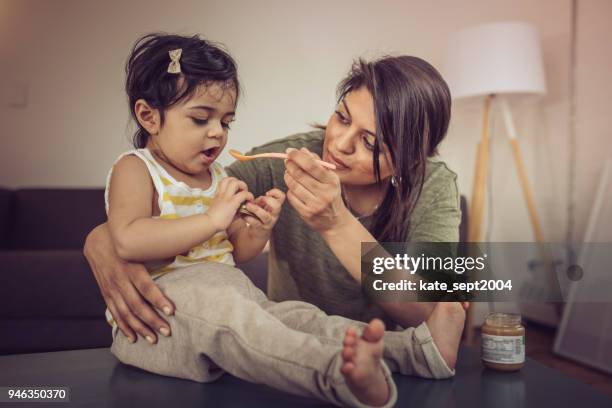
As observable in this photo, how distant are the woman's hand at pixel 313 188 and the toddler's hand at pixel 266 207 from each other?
2 centimetres

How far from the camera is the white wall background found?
2301 mm

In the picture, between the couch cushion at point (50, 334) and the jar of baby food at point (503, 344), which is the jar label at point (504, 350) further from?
the couch cushion at point (50, 334)

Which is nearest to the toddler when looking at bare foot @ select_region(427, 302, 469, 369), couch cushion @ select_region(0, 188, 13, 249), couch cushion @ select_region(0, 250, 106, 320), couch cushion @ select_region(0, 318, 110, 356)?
bare foot @ select_region(427, 302, 469, 369)

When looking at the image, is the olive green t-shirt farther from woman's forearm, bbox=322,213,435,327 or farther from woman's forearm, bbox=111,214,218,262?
woman's forearm, bbox=111,214,218,262

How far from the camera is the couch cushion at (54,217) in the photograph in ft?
7.20

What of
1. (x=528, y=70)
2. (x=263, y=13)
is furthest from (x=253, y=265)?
(x=528, y=70)

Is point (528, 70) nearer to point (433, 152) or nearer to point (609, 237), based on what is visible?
point (609, 237)

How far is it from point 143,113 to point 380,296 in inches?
21.9

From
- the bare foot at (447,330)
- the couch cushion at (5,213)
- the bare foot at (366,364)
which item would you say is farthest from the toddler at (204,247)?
the couch cushion at (5,213)

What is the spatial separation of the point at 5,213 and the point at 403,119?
5.91 ft

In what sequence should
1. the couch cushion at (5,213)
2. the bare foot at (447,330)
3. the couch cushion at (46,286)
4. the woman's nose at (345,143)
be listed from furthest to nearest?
the couch cushion at (5,213), the couch cushion at (46,286), the woman's nose at (345,143), the bare foot at (447,330)

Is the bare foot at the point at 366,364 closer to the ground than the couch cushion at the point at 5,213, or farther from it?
farther from it

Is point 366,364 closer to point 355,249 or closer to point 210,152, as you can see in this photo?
point 355,249

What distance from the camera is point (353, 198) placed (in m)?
1.20
